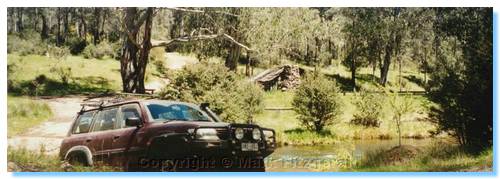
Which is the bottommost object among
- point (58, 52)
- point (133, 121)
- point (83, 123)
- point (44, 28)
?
point (83, 123)

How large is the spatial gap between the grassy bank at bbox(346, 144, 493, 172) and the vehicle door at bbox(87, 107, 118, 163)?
4.53 meters

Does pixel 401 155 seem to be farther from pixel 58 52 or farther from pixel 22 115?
pixel 22 115

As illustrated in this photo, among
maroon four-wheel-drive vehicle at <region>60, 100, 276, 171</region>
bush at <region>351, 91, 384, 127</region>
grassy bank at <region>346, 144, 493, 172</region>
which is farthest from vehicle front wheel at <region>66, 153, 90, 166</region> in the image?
bush at <region>351, 91, 384, 127</region>

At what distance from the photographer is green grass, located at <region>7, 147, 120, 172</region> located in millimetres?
10625

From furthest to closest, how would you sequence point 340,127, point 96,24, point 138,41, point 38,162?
point 138,41, point 340,127, point 96,24, point 38,162

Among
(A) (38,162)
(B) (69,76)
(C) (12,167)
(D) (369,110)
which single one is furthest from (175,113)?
(D) (369,110)

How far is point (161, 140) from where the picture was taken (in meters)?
9.82

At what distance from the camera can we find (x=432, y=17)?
11.8 meters

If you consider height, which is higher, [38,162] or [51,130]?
[51,130]

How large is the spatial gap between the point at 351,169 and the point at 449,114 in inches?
89.3

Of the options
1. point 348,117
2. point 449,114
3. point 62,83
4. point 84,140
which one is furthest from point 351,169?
point 62,83

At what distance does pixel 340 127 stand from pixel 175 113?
3.61m

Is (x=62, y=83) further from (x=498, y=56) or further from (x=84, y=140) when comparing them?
(x=498, y=56)

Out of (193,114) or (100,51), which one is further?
(100,51)
